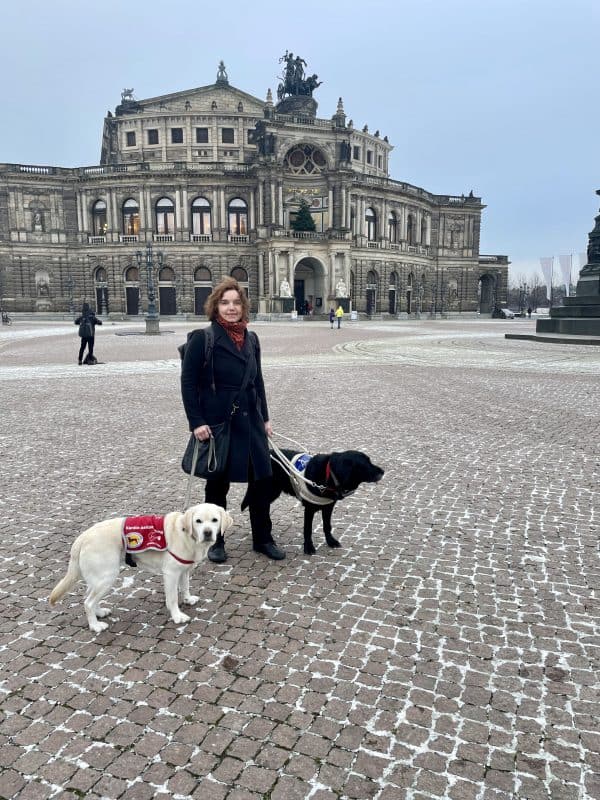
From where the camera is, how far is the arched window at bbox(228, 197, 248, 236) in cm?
5581

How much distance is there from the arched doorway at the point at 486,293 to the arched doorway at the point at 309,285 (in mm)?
25750

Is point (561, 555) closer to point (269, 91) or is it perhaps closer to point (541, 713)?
point (541, 713)

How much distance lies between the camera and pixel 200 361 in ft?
13.7

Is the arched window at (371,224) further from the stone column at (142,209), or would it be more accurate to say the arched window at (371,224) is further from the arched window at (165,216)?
the stone column at (142,209)

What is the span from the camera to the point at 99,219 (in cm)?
5584

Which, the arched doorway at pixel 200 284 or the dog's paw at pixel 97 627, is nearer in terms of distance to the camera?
the dog's paw at pixel 97 627

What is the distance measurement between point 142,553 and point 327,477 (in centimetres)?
143

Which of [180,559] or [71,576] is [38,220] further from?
Answer: [180,559]

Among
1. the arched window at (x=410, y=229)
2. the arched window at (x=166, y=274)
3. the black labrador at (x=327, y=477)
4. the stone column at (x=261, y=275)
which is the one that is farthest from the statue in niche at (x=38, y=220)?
the black labrador at (x=327, y=477)

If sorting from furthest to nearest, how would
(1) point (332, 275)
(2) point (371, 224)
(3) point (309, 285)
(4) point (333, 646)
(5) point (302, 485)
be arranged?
1. (2) point (371, 224)
2. (3) point (309, 285)
3. (1) point (332, 275)
4. (5) point (302, 485)
5. (4) point (333, 646)

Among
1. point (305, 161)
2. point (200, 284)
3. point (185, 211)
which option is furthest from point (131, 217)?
point (305, 161)

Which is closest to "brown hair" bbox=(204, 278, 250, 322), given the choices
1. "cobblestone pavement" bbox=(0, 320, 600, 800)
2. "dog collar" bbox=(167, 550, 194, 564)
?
"dog collar" bbox=(167, 550, 194, 564)

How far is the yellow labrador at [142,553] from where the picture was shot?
11.2ft

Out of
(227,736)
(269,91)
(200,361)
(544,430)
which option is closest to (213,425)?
(200,361)
